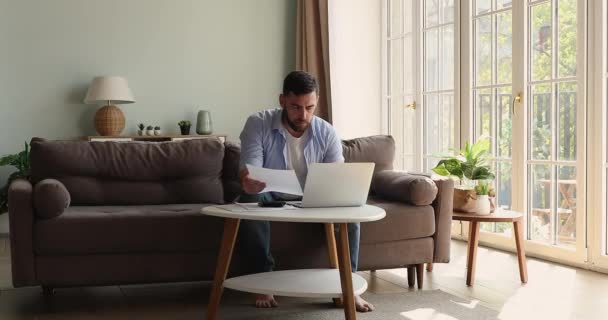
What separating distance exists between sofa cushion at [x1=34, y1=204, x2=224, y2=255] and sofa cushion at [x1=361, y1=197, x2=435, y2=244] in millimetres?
692

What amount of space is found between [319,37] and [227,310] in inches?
130

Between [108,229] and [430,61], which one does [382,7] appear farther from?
[108,229]

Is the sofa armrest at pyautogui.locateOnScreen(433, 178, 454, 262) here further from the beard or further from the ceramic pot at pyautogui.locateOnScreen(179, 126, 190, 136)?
the ceramic pot at pyautogui.locateOnScreen(179, 126, 190, 136)

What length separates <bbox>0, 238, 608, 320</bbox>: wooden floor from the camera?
294 cm

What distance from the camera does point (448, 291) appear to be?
131 inches

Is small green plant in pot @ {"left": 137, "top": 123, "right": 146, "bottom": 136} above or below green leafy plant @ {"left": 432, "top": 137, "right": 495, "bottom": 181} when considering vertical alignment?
above

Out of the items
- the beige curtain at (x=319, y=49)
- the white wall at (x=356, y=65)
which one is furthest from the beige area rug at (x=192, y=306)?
the beige curtain at (x=319, y=49)

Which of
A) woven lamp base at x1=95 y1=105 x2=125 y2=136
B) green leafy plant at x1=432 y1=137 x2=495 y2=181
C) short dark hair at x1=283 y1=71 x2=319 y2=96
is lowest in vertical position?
green leafy plant at x1=432 y1=137 x2=495 y2=181

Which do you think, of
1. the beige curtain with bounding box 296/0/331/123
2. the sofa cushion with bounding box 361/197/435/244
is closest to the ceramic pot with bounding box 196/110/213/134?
the beige curtain with bounding box 296/0/331/123

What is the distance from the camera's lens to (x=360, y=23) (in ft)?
18.7

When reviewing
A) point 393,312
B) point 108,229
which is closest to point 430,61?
point 393,312

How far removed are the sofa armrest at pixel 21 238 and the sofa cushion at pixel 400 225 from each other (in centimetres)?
143

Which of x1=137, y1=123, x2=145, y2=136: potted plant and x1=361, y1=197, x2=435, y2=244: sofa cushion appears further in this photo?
x1=137, y1=123, x2=145, y2=136: potted plant

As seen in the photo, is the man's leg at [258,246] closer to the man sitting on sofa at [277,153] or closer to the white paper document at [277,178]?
the man sitting on sofa at [277,153]
